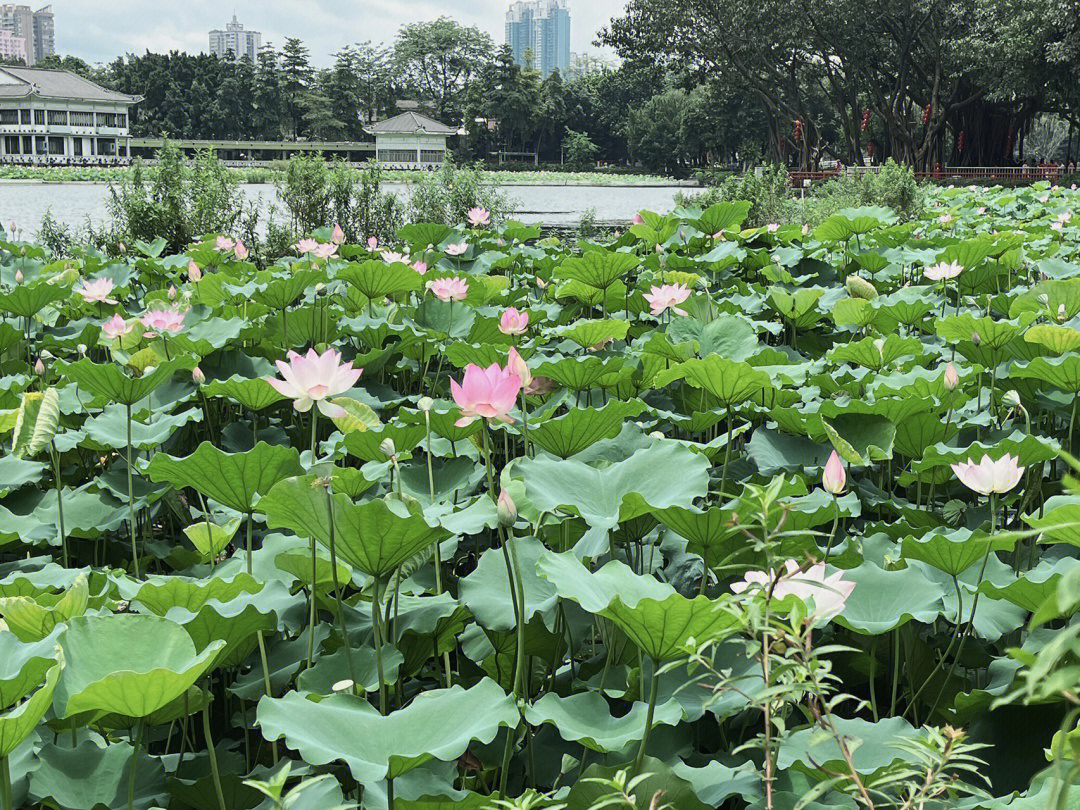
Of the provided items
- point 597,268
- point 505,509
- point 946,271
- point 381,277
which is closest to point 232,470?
point 505,509

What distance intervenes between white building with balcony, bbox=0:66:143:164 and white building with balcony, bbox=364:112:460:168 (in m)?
11.4

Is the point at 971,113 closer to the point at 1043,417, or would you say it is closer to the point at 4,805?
the point at 1043,417

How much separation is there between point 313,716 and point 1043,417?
1720 mm

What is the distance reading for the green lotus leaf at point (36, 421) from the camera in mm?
1354

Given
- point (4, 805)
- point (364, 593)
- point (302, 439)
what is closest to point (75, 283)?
point (302, 439)

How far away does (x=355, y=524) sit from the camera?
1.04 metres

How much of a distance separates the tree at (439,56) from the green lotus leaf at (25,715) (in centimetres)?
6198

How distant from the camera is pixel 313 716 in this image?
0.91 meters

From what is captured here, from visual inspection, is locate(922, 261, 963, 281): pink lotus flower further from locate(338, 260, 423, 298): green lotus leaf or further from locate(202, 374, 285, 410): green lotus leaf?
locate(202, 374, 285, 410): green lotus leaf

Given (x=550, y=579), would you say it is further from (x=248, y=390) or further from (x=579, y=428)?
(x=248, y=390)

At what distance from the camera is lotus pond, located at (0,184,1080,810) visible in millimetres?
868

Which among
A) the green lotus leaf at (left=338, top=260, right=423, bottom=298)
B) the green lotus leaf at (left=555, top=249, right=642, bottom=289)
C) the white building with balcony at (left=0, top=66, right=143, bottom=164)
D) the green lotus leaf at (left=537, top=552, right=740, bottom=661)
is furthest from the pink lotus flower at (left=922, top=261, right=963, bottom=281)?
the white building with balcony at (left=0, top=66, right=143, bottom=164)

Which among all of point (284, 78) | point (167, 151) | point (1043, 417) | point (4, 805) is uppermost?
point (284, 78)

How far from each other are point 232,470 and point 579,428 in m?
0.53
